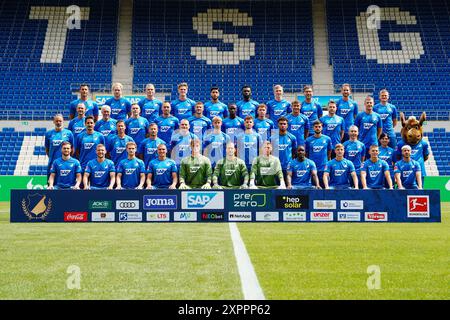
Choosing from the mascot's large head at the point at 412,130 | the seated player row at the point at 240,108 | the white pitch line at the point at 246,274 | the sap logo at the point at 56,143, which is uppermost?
the seated player row at the point at 240,108

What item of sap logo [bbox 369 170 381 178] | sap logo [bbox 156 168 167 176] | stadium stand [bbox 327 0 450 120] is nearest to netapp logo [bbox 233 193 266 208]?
sap logo [bbox 156 168 167 176]

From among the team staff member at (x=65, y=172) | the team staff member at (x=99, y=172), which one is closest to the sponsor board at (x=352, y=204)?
the team staff member at (x=99, y=172)

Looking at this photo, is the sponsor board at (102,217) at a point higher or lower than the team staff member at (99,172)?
lower

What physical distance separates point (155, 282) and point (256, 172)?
6.99 metres

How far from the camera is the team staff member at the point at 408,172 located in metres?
12.4

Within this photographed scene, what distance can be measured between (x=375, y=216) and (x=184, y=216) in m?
3.64

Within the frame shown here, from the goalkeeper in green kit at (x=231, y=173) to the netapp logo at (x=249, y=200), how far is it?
0.45 meters

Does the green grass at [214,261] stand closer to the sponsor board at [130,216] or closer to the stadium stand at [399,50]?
the sponsor board at [130,216]

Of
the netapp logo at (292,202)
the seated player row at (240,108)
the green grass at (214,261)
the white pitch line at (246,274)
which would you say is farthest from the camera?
the seated player row at (240,108)

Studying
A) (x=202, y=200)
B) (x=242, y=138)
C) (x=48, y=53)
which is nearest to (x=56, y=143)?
(x=202, y=200)

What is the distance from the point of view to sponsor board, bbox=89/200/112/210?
1109 cm

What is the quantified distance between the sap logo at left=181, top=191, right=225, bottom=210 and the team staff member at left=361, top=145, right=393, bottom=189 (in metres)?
3.06

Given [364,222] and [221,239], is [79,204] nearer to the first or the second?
[221,239]
